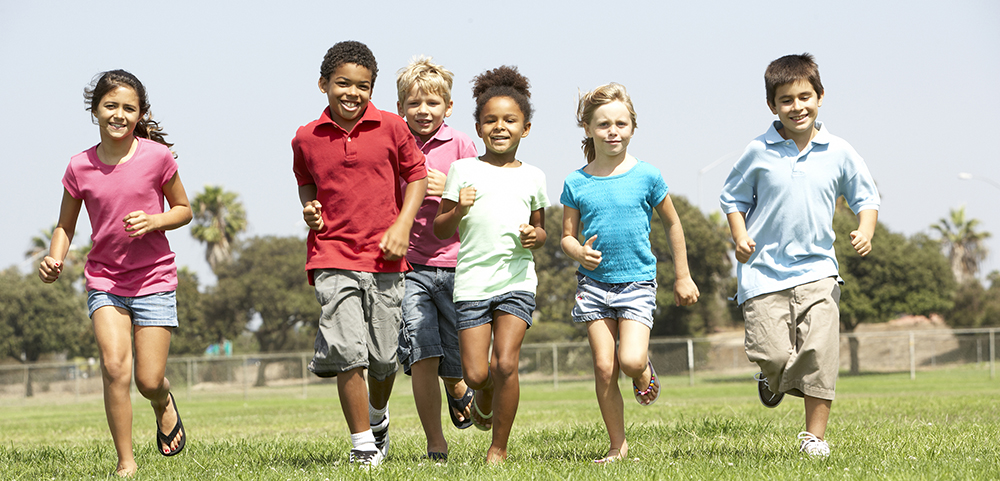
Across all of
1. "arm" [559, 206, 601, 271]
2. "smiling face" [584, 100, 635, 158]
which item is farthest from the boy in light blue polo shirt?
"arm" [559, 206, 601, 271]

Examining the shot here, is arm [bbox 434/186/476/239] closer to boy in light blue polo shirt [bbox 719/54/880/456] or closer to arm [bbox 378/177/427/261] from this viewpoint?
arm [bbox 378/177/427/261]

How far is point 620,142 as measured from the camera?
503cm

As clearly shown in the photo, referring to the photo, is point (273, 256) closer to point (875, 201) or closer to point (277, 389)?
point (277, 389)

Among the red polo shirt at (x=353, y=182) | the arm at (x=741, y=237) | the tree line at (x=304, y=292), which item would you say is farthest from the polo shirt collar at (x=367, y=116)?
the tree line at (x=304, y=292)

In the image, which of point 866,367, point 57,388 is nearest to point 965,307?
point 866,367

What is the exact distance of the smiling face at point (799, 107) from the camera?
15.6ft

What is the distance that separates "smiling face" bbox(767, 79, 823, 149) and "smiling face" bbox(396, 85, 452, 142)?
2.05m

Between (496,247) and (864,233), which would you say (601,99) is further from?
(864,233)

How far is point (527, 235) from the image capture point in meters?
4.63

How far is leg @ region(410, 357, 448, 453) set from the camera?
16.6ft

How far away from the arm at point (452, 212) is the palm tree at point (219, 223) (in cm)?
5328

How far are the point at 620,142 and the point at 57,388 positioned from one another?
105 feet

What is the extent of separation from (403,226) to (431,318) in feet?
2.63

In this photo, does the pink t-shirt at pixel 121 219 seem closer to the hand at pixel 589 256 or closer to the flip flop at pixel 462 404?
the flip flop at pixel 462 404
